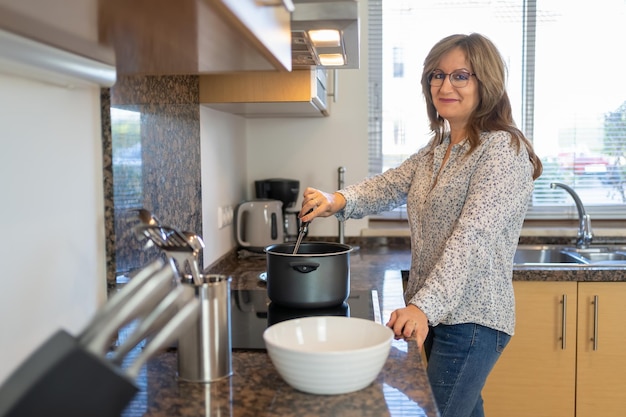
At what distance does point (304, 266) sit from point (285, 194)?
137 centimetres

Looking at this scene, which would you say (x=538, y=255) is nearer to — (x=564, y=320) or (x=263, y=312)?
(x=564, y=320)

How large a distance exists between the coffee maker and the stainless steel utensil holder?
1.67m

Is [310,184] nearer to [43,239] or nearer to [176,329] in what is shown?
[43,239]

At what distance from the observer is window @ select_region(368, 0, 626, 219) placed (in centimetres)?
304

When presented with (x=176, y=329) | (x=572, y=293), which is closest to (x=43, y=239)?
(x=176, y=329)

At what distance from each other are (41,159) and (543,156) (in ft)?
8.33

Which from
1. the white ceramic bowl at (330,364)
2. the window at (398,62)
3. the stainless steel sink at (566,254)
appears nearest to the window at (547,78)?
the window at (398,62)

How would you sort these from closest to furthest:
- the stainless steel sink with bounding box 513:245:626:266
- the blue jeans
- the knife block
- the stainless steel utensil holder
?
the knife block
the stainless steel utensil holder
the blue jeans
the stainless steel sink with bounding box 513:245:626:266

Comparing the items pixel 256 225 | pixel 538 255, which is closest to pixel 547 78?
pixel 538 255

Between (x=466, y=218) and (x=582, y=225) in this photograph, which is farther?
(x=582, y=225)

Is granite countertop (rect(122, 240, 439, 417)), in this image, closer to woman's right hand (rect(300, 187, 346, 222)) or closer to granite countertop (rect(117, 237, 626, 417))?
granite countertop (rect(117, 237, 626, 417))

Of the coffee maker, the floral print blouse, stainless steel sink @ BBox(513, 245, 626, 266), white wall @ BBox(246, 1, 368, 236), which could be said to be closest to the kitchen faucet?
stainless steel sink @ BBox(513, 245, 626, 266)

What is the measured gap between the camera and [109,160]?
1.33 m

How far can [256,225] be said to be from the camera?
103 inches
